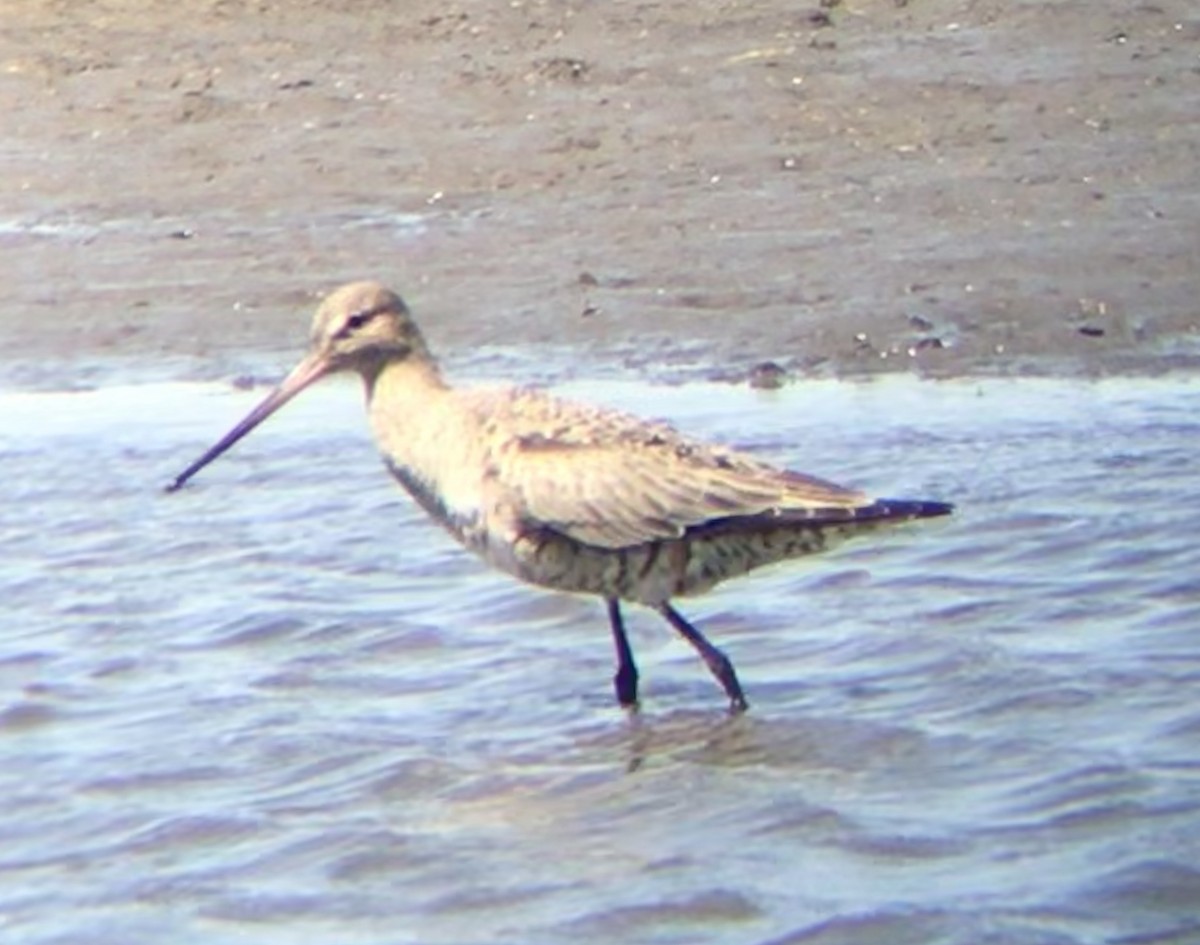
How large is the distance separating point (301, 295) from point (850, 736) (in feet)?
12.0

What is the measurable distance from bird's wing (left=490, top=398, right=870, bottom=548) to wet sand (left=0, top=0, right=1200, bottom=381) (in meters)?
2.43

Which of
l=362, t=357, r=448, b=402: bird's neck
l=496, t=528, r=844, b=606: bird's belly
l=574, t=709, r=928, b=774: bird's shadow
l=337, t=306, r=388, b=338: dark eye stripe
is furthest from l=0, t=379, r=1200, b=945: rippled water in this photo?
l=337, t=306, r=388, b=338: dark eye stripe

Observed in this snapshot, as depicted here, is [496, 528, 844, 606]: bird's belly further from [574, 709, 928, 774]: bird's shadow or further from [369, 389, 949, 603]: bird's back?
[574, 709, 928, 774]: bird's shadow

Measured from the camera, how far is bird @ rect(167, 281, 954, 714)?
724 cm

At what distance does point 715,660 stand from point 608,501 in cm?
46

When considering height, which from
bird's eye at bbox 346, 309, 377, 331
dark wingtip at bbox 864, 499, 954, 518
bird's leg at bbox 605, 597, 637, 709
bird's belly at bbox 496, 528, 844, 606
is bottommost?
bird's leg at bbox 605, 597, 637, 709

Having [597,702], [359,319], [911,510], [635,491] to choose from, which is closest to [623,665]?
[597,702]

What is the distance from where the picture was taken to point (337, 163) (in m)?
11.5

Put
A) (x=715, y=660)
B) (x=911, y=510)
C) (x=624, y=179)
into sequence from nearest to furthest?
(x=911, y=510) < (x=715, y=660) < (x=624, y=179)

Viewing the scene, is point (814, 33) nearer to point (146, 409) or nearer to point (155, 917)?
point (146, 409)

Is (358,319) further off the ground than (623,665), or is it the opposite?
(358,319)

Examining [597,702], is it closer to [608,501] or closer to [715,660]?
[715,660]

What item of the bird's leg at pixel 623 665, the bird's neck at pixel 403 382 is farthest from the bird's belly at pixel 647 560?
the bird's neck at pixel 403 382

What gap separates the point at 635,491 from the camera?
7301 millimetres
